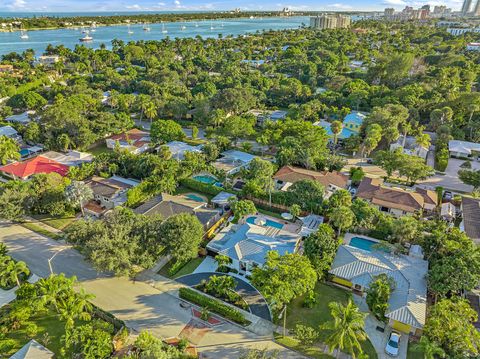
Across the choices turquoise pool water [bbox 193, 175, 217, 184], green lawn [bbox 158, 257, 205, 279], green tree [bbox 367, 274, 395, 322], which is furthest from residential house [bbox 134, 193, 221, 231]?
Result: green tree [bbox 367, 274, 395, 322]

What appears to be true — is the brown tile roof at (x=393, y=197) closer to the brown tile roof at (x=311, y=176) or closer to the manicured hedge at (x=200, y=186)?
the brown tile roof at (x=311, y=176)

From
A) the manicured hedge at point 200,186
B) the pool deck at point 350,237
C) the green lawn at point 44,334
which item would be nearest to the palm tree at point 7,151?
the manicured hedge at point 200,186

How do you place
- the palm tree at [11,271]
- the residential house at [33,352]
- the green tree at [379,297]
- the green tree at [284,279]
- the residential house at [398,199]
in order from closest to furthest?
the residential house at [33,352], the green tree at [284,279], the green tree at [379,297], the palm tree at [11,271], the residential house at [398,199]

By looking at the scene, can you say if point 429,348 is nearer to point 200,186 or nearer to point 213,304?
point 213,304

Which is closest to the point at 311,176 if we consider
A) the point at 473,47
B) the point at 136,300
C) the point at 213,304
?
the point at 213,304

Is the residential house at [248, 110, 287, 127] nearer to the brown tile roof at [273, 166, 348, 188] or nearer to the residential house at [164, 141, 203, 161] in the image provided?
the residential house at [164, 141, 203, 161]

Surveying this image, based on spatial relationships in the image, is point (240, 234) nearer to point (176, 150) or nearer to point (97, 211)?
point (97, 211)
